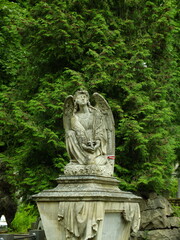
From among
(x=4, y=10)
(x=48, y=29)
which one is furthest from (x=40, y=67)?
(x=4, y=10)

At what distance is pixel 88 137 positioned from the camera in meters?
8.48

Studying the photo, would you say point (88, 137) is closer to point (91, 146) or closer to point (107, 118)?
point (91, 146)

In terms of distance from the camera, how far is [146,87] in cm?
1351

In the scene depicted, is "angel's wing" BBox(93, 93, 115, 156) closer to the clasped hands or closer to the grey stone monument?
the grey stone monument

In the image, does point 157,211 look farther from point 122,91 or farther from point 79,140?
point 79,140

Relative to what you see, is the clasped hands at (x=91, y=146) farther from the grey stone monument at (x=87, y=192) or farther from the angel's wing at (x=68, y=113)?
the angel's wing at (x=68, y=113)

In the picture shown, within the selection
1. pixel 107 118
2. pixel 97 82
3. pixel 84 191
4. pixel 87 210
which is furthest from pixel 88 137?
pixel 97 82

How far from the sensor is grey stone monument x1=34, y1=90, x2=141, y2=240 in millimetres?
7324

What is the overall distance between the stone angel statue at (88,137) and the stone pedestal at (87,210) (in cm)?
24

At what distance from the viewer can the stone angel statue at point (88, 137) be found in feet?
27.0

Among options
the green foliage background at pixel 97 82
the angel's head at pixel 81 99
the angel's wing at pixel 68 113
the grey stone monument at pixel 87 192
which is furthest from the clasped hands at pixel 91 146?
the green foliage background at pixel 97 82

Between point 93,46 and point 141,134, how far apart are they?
2.96 metres

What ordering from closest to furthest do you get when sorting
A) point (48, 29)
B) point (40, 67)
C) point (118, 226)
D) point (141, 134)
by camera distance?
point (118, 226) < point (141, 134) < point (48, 29) < point (40, 67)

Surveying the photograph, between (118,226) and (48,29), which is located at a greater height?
(48,29)
